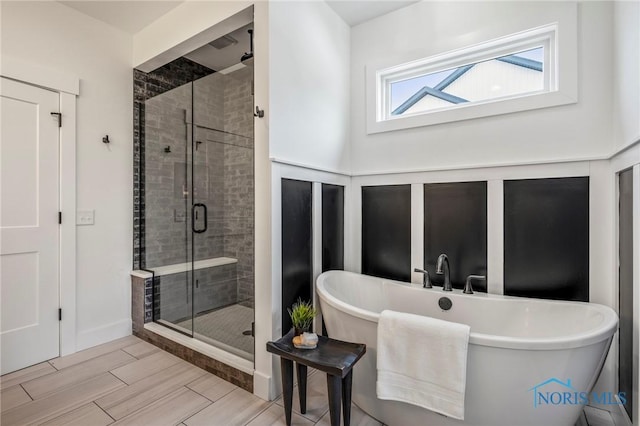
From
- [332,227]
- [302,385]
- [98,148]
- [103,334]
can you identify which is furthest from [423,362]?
[98,148]

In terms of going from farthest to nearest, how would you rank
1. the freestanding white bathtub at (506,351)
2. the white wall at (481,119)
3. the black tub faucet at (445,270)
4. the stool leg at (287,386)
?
the black tub faucet at (445,270), the white wall at (481,119), the stool leg at (287,386), the freestanding white bathtub at (506,351)

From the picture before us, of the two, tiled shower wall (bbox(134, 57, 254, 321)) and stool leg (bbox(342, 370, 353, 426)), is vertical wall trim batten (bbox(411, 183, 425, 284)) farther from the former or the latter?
tiled shower wall (bbox(134, 57, 254, 321))

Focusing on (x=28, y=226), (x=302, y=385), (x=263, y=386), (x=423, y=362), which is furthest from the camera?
(x=28, y=226)

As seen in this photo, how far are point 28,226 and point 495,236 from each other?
341 cm

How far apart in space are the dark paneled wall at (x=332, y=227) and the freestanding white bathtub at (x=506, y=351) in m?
0.29

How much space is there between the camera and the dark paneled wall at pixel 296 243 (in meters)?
2.04

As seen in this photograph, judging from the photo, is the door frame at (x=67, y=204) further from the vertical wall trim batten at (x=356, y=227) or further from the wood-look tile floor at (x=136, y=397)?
the vertical wall trim batten at (x=356, y=227)

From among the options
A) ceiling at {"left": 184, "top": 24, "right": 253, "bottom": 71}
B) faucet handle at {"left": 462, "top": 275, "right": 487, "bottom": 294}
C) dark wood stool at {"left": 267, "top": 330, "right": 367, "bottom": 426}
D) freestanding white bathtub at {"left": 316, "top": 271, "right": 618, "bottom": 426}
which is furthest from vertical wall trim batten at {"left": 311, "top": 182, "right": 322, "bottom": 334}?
ceiling at {"left": 184, "top": 24, "right": 253, "bottom": 71}

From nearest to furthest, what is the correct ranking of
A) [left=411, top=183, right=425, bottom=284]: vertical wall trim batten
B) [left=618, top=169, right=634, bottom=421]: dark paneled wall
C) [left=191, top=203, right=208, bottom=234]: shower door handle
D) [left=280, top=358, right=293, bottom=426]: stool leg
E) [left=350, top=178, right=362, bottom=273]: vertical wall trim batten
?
[left=618, top=169, right=634, bottom=421]: dark paneled wall
[left=280, top=358, right=293, bottom=426]: stool leg
[left=411, top=183, right=425, bottom=284]: vertical wall trim batten
[left=350, top=178, right=362, bottom=273]: vertical wall trim batten
[left=191, top=203, right=208, bottom=234]: shower door handle

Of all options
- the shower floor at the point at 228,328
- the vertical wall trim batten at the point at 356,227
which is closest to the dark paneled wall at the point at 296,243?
the shower floor at the point at 228,328

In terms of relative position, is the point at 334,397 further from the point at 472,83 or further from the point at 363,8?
the point at 363,8

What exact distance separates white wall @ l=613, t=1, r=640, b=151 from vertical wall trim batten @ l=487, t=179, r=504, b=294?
636mm

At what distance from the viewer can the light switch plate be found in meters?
2.55

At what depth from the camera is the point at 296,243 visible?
7.06ft
